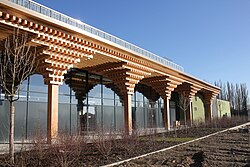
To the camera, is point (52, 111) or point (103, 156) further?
point (52, 111)

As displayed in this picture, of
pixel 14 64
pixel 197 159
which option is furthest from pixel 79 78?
pixel 197 159

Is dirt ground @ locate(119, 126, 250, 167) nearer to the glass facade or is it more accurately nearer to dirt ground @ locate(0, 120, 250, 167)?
dirt ground @ locate(0, 120, 250, 167)

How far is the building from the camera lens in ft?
40.4

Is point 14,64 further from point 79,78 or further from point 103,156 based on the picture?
point 79,78

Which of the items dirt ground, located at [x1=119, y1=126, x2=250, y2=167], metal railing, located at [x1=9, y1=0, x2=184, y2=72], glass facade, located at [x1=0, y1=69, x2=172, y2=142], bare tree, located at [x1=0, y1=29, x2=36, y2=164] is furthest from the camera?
glass facade, located at [x1=0, y1=69, x2=172, y2=142]

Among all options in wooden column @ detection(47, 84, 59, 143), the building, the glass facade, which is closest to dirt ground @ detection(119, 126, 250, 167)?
the glass facade

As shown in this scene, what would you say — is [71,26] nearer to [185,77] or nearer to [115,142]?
[115,142]

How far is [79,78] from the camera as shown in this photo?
20469 mm

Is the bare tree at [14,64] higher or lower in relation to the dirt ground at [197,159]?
higher

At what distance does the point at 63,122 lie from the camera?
18.7 meters

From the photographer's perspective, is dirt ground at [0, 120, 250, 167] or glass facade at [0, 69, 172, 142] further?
glass facade at [0, 69, 172, 142]

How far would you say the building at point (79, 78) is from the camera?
1230cm

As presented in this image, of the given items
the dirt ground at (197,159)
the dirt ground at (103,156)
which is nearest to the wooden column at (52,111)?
the dirt ground at (103,156)

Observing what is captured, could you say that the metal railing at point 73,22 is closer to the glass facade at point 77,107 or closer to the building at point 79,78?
the building at point 79,78
